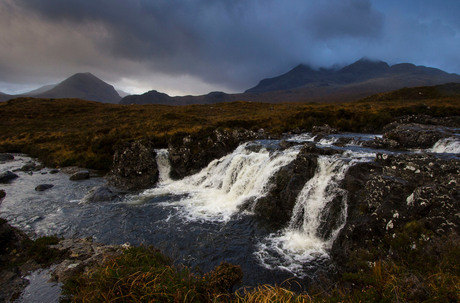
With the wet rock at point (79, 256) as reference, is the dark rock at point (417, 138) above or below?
above

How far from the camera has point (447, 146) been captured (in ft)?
59.9

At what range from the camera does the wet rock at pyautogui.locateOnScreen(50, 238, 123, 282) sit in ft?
23.9

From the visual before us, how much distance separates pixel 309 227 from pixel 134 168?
20.2m

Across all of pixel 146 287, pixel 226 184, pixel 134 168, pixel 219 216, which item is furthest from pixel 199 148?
pixel 146 287

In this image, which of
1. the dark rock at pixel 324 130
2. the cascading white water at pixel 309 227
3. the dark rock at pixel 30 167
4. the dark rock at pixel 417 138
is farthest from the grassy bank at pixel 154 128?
the cascading white water at pixel 309 227

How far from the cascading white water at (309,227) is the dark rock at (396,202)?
2.70 ft

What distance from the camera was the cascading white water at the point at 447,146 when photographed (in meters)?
17.4

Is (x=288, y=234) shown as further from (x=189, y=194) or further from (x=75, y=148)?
(x=75, y=148)

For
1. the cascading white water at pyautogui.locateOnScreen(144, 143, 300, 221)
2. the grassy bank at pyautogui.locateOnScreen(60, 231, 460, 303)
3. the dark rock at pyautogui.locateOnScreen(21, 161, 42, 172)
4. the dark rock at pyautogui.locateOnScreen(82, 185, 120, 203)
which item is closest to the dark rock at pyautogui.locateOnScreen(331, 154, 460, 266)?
the grassy bank at pyautogui.locateOnScreen(60, 231, 460, 303)

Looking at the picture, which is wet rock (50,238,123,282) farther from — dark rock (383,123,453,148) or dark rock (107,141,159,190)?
dark rock (383,123,453,148)

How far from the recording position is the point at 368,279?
5855 millimetres

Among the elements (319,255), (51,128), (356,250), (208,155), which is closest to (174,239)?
(319,255)

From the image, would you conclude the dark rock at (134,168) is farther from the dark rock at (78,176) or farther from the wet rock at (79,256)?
the wet rock at (79,256)

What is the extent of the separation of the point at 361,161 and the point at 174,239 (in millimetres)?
13094
